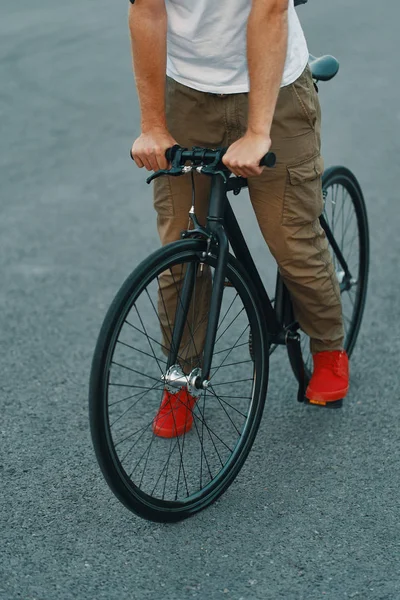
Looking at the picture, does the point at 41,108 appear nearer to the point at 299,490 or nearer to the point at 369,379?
the point at 369,379

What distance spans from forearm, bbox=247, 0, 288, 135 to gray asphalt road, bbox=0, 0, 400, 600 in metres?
1.29

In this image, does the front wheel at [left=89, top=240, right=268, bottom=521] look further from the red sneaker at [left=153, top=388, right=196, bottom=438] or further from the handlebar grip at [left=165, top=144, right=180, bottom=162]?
the handlebar grip at [left=165, top=144, right=180, bottom=162]

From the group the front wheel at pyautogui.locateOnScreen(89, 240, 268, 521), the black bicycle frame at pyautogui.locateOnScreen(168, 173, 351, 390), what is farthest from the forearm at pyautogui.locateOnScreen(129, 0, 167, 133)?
the front wheel at pyautogui.locateOnScreen(89, 240, 268, 521)

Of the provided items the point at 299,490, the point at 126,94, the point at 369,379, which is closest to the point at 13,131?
the point at 126,94

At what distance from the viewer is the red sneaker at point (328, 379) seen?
4.19m

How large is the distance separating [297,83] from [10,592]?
183 cm

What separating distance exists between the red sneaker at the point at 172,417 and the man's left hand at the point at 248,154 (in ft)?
3.50

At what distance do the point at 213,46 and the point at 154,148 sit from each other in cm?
37

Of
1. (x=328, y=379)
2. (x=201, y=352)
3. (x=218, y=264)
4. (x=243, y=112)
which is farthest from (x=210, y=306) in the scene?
(x=328, y=379)

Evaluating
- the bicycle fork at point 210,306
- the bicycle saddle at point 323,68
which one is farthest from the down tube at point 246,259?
the bicycle saddle at point 323,68

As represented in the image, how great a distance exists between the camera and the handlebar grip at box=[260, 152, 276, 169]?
3240mm

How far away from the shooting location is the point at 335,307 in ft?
13.3

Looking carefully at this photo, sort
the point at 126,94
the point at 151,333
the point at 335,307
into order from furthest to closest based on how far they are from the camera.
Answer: the point at 126,94
the point at 151,333
the point at 335,307

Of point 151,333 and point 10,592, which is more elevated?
point 10,592
